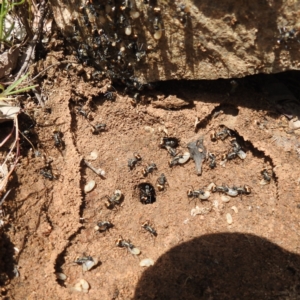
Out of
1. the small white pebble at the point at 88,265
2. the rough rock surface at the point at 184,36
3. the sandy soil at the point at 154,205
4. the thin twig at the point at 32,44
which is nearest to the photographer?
→ the rough rock surface at the point at 184,36

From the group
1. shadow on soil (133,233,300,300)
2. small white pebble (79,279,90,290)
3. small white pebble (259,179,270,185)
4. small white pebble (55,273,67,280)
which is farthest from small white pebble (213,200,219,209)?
small white pebble (55,273,67,280)

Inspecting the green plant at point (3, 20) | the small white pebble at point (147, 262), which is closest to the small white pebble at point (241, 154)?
the small white pebble at point (147, 262)

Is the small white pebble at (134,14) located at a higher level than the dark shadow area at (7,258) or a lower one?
higher

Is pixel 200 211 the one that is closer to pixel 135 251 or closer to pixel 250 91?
pixel 135 251

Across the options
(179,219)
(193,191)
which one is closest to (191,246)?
(179,219)

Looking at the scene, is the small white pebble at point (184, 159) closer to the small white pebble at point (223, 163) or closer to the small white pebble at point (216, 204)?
the small white pebble at point (223, 163)

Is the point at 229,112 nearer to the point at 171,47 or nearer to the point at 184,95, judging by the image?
the point at 184,95

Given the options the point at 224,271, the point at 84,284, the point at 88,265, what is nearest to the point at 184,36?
the point at 224,271
